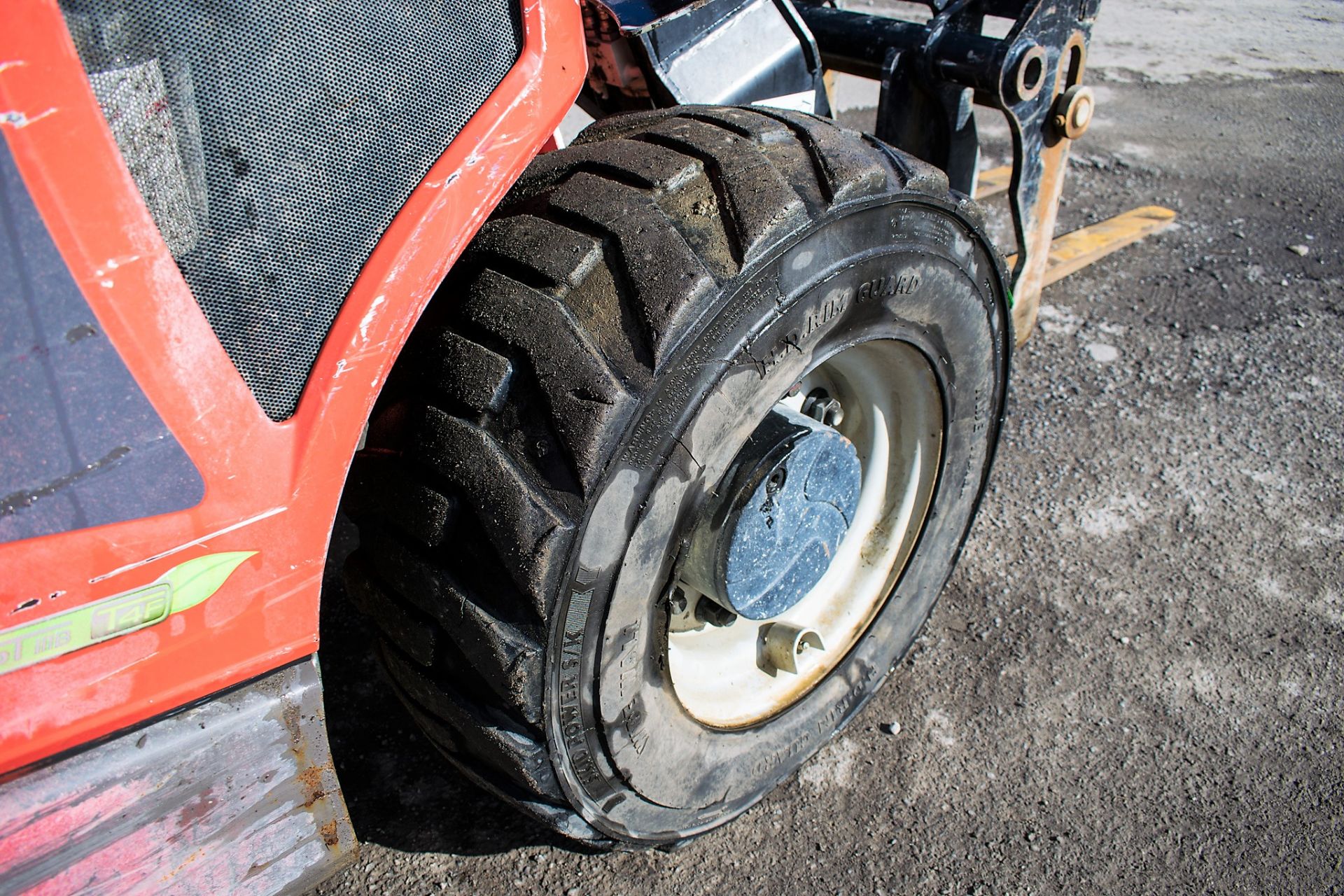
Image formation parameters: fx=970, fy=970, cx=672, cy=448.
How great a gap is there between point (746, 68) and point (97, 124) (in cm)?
158

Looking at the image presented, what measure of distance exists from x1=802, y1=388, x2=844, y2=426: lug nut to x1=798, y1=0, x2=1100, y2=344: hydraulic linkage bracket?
895 mm

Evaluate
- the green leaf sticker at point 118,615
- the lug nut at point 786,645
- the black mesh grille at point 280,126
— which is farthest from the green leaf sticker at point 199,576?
the lug nut at point 786,645

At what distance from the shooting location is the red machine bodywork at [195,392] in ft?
2.76

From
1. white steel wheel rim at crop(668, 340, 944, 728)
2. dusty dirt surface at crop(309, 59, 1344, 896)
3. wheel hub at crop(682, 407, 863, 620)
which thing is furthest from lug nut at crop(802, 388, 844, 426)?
dusty dirt surface at crop(309, 59, 1344, 896)

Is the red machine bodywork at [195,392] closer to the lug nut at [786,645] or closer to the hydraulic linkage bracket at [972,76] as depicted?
the lug nut at [786,645]

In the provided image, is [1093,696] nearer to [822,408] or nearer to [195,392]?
[822,408]

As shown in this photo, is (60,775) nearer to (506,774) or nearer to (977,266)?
(506,774)

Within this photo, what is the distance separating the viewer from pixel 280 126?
100cm

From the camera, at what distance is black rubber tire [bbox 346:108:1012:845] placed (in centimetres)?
126

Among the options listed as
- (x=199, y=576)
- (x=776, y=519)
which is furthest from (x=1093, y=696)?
(x=199, y=576)

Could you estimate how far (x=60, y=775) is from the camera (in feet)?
3.33

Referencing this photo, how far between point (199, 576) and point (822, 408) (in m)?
1.26

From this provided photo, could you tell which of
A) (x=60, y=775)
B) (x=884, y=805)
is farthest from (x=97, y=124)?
(x=884, y=805)

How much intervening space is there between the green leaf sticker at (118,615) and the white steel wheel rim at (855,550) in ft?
3.05
